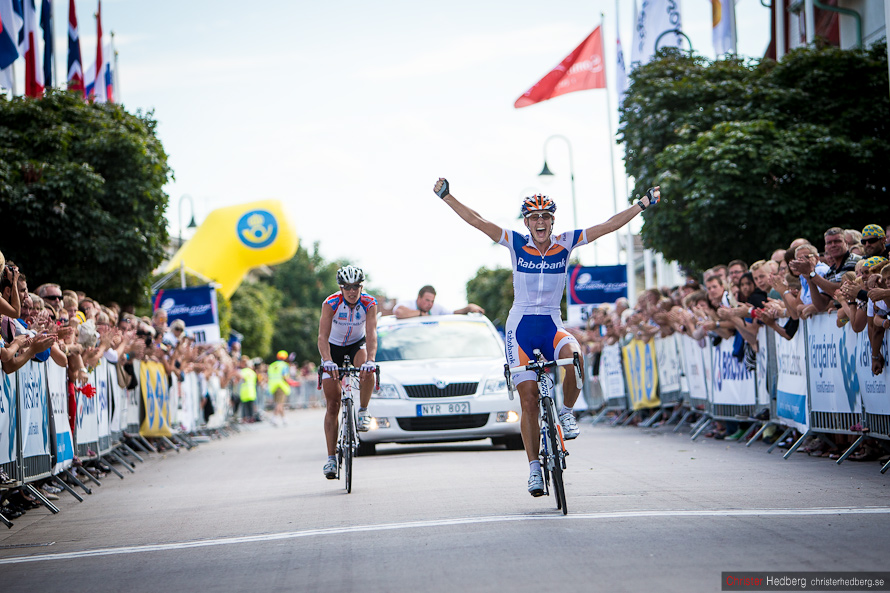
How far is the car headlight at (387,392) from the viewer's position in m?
15.4

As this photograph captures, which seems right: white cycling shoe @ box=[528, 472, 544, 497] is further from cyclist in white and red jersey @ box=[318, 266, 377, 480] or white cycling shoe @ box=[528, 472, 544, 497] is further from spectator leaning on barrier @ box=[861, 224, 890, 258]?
spectator leaning on barrier @ box=[861, 224, 890, 258]

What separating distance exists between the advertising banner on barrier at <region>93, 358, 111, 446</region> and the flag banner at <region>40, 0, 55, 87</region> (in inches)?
533

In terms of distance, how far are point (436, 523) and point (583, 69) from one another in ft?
94.3

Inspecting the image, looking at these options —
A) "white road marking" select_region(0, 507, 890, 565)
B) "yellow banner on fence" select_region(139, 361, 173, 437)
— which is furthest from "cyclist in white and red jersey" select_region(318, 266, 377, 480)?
"yellow banner on fence" select_region(139, 361, 173, 437)

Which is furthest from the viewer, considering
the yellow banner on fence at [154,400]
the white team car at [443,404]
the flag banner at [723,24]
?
the flag banner at [723,24]

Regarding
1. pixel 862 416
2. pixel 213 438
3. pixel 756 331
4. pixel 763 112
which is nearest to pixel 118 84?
pixel 213 438

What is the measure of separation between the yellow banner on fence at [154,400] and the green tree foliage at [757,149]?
32.7ft

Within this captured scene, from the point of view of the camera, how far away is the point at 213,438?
2769cm

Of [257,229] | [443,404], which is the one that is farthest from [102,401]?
[257,229]

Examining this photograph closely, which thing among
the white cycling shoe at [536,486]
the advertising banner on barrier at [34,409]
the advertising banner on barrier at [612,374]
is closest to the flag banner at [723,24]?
the advertising banner on barrier at [612,374]

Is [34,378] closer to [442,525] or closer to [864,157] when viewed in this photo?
[442,525]

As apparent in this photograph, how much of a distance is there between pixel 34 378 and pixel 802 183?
15.3 meters

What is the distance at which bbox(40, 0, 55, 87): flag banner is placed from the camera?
87.9 feet

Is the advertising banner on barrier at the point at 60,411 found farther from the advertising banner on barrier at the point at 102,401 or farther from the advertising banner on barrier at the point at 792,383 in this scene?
the advertising banner on barrier at the point at 792,383
